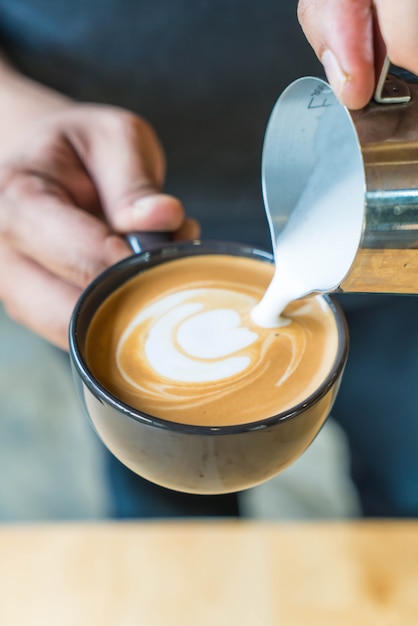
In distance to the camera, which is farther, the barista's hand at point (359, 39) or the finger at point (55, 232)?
the finger at point (55, 232)

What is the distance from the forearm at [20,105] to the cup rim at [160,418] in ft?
1.10

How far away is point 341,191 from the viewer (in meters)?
0.59

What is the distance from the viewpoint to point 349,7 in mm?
452

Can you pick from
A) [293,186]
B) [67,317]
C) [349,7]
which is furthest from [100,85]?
[349,7]

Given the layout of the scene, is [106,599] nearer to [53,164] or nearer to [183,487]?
[183,487]

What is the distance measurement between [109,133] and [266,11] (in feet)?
1.02

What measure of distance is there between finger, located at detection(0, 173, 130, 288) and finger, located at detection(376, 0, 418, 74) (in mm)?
379

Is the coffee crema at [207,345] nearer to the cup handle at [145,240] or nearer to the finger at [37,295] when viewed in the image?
the cup handle at [145,240]

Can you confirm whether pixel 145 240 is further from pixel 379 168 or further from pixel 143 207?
pixel 379 168

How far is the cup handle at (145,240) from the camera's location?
0.73 meters

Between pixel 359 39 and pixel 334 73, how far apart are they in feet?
0.10

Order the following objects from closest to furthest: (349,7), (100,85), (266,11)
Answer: (349,7) → (266,11) → (100,85)

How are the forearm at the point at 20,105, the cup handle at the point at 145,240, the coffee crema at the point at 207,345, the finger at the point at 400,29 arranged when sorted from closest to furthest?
the finger at the point at 400,29, the coffee crema at the point at 207,345, the cup handle at the point at 145,240, the forearm at the point at 20,105

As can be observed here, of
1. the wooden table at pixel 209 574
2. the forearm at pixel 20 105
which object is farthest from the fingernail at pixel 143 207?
the wooden table at pixel 209 574
